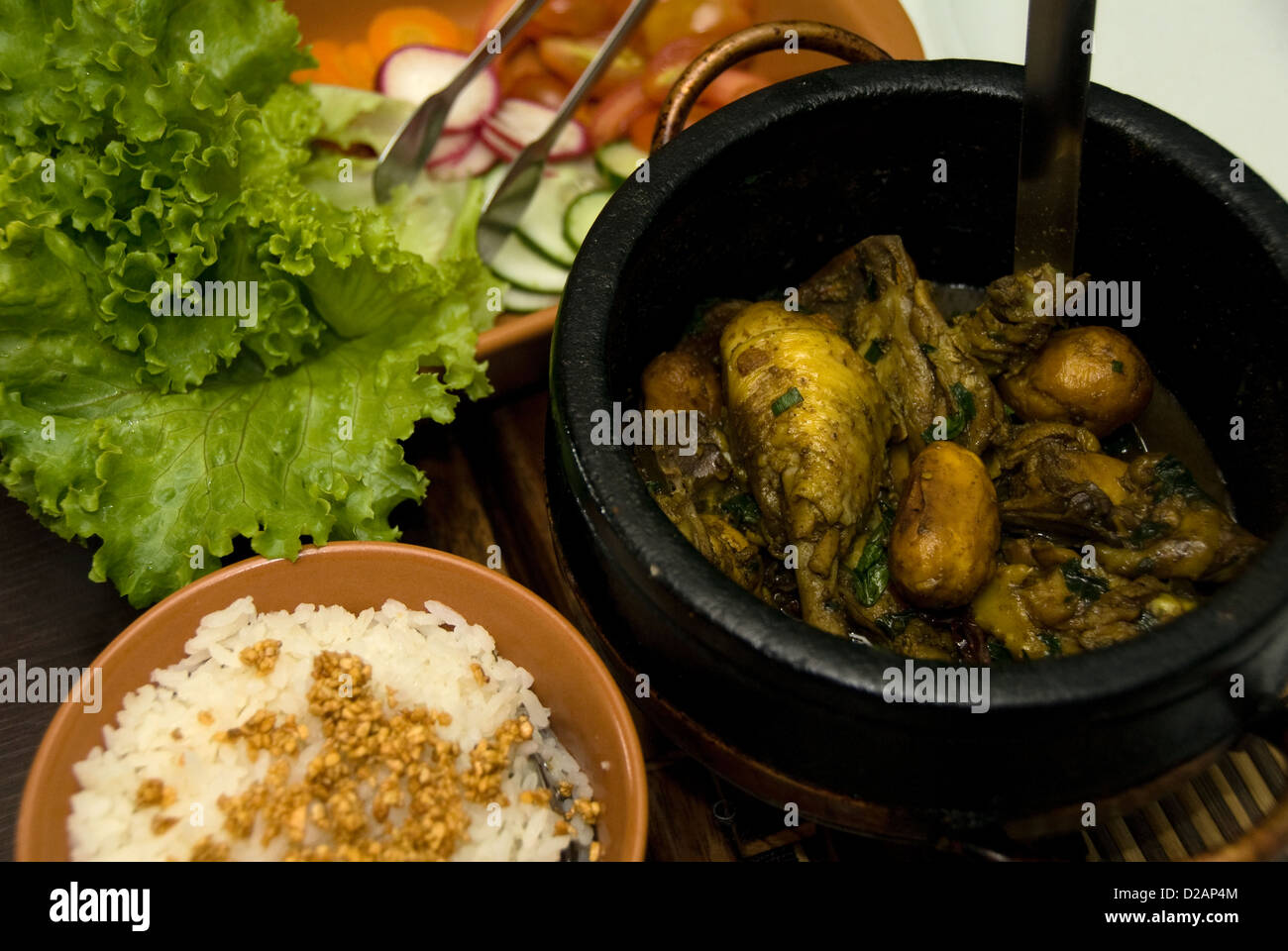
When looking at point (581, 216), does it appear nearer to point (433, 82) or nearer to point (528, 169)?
point (528, 169)

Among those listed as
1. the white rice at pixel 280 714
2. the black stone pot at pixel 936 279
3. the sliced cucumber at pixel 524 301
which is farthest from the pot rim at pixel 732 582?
the sliced cucumber at pixel 524 301

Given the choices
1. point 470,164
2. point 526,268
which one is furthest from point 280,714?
point 470,164

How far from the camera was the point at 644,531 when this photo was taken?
1.25 metres

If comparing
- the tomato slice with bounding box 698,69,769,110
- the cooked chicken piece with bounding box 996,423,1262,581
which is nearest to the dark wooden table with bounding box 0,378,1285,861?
the cooked chicken piece with bounding box 996,423,1262,581

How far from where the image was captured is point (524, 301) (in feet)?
7.46

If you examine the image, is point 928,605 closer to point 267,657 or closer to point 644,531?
point 644,531

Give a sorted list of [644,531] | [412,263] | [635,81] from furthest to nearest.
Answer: [635,81] < [412,263] < [644,531]

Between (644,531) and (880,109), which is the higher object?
(880,109)

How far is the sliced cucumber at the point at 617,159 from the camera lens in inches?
97.7

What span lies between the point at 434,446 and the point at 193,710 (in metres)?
0.75

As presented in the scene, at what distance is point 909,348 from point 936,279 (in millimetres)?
308

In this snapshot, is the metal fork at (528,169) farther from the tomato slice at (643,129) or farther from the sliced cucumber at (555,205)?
the tomato slice at (643,129)
